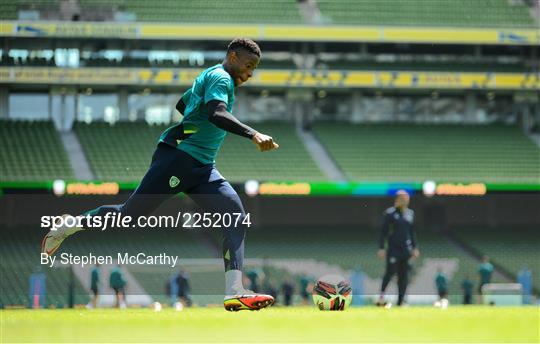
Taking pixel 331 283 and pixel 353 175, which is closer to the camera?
pixel 331 283

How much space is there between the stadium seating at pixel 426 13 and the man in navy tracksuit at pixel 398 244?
23.7 metres

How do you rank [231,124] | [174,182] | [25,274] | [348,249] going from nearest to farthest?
1. [231,124]
2. [174,182]
3. [25,274]
4. [348,249]

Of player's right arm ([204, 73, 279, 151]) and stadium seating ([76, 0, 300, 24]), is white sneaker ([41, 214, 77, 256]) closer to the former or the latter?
player's right arm ([204, 73, 279, 151])

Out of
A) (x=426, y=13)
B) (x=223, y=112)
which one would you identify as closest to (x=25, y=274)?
(x=223, y=112)

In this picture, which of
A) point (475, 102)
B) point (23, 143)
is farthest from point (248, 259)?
point (475, 102)

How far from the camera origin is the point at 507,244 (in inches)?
1324

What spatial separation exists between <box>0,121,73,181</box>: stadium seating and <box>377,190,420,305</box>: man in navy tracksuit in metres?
19.6

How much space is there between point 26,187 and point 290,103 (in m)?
12.7

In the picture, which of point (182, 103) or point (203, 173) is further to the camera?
point (182, 103)

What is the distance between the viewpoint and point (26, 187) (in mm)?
31516

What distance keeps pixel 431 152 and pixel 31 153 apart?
14.7 metres

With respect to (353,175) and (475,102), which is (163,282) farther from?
(475,102)

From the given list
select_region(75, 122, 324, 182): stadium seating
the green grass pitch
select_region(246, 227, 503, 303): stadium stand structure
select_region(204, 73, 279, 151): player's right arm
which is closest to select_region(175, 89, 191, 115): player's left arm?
select_region(204, 73, 279, 151): player's right arm

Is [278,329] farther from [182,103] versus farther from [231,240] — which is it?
[182,103]
